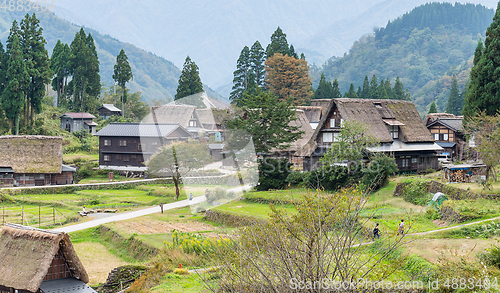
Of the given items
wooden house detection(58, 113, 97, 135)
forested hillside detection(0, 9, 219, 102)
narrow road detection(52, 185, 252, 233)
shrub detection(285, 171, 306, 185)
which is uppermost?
forested hillside detection(0, 9, 219, 102)

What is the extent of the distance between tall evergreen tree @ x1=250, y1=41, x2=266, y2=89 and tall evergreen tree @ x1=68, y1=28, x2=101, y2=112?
20989 millimetres

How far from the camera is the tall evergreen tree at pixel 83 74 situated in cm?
5388

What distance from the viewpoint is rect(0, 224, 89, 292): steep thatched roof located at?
10969 millimetres

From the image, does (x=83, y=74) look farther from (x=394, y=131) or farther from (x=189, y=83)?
(x=394, y=131)

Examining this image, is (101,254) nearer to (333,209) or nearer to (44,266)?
(44,266)

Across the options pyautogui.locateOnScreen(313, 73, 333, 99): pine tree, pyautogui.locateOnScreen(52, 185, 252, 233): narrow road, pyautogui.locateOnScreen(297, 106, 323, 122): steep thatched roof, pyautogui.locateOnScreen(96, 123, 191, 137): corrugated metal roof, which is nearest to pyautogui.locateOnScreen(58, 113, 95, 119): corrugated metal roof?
pyautogui.locateOnScreen(96, 123, 191, 137): corrugated metal roof

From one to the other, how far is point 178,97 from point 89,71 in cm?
1207

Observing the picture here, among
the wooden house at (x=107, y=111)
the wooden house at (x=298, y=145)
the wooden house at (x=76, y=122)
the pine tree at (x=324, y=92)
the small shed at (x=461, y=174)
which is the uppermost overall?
the pine tree at (x=324, y=92)

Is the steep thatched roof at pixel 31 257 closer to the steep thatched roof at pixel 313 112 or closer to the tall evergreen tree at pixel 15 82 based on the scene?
the tall evergreen tree at pixel 15 82

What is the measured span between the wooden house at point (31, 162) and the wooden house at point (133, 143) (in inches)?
246

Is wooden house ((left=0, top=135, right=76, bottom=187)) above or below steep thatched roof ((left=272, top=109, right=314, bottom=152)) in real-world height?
below

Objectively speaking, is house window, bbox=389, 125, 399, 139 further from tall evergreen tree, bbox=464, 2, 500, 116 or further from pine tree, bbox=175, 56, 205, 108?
pine tree, bbox=175, 56, 205, 108

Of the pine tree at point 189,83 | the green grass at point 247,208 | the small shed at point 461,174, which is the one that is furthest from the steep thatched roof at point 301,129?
the pine tree at point 189,83

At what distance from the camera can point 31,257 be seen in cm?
1134
